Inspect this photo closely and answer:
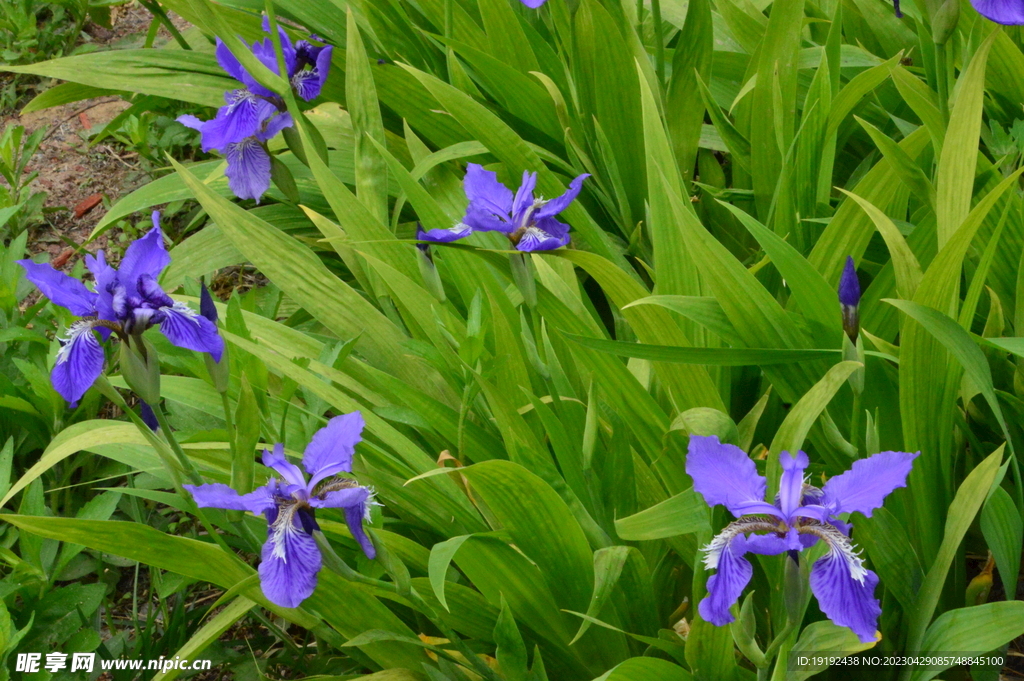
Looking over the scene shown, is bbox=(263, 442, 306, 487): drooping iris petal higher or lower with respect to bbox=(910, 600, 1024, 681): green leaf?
higher

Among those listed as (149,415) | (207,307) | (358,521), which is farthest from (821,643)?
(149,415)

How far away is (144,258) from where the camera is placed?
102 centimetres

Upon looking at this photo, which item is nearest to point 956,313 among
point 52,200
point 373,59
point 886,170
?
point 886,170

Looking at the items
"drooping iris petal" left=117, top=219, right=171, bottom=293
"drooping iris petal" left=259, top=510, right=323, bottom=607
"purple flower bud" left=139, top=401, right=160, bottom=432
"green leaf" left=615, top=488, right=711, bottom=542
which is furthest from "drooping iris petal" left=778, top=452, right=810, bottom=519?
"purple flower bud" left=139, top=401, right=160, bottom=432

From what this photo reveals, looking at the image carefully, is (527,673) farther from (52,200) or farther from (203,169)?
(52,200)

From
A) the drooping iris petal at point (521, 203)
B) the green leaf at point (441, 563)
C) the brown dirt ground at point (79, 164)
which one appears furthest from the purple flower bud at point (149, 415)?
the brown dirt ground at point (79, 164)

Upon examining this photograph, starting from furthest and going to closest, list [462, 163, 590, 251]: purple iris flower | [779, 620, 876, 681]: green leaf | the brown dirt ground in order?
the brown dirt ground
[462, 163, 590, 251]: purple iris flower
[779, 620, 876, 681]: green leaf

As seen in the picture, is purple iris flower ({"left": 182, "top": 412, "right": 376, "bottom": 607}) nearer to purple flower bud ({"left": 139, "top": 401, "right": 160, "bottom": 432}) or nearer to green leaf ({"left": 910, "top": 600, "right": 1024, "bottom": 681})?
purple flower bud ({"left": 139, "top": 401, "right": 160, "bottom": 432})

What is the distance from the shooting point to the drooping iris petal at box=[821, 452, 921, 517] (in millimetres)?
762

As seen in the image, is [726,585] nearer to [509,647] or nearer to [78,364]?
[509,647]

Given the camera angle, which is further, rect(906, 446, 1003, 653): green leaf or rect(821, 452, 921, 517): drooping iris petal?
rect(906, 446, 1003, 653): green leaf

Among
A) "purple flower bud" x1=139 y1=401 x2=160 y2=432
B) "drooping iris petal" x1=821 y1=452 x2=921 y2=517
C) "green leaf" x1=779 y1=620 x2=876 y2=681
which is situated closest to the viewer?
"drooping iris petal" x1=821 y1=452 x2=921 y2=517

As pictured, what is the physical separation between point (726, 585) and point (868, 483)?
16 centimetres

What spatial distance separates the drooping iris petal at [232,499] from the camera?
865 millimetres
